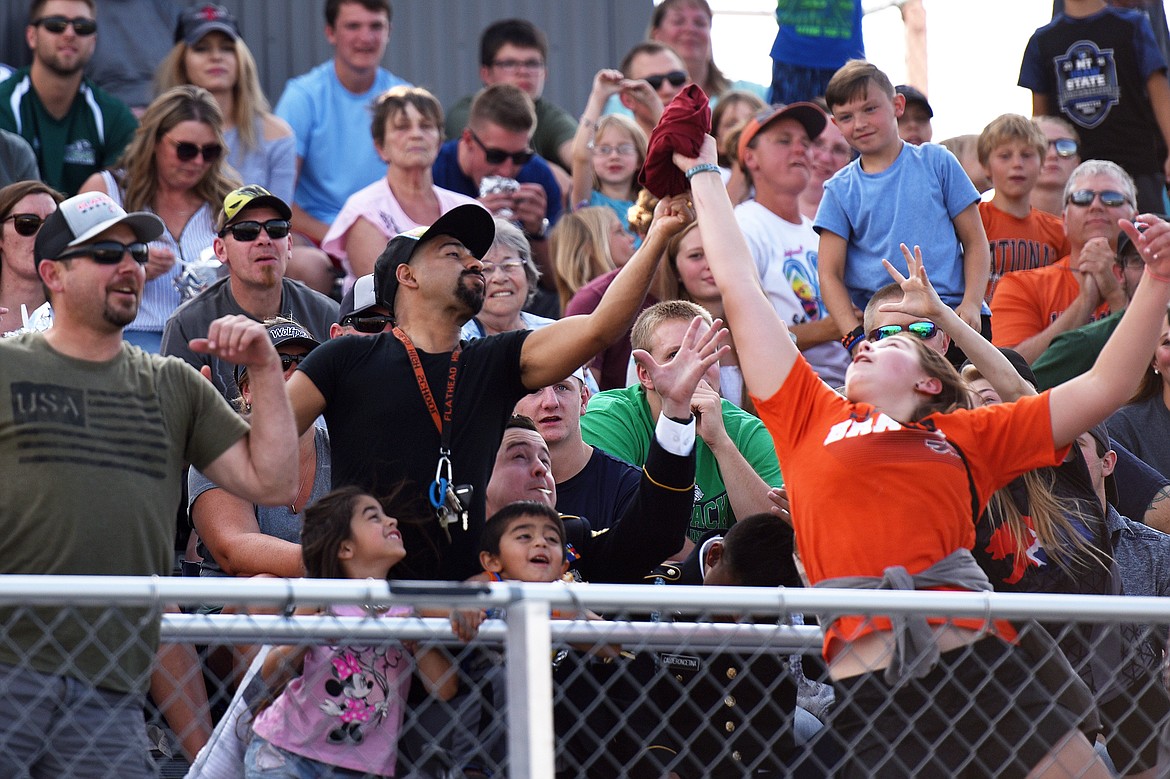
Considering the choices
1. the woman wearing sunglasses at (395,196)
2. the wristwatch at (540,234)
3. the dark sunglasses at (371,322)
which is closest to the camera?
the dark sunglasses at (371,322)

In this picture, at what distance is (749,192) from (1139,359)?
16.1ft

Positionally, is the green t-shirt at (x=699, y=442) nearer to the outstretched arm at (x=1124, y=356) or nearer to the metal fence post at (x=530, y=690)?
the outstretched arm at (x=1124, y=356)

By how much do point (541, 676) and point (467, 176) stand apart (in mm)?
5990

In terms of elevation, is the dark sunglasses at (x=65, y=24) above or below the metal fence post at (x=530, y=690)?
above

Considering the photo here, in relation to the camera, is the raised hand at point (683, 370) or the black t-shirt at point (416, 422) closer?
the black t-shirt at point (416, 422)

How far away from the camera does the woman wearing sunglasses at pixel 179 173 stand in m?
7.16

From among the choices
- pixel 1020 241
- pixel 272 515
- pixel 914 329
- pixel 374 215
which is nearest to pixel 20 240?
pixel 374 215

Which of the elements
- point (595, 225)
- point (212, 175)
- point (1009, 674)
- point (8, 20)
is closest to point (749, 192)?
point (595, 225)

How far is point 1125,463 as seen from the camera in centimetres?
612

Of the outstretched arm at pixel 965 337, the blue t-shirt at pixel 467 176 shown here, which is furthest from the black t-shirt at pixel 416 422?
the blue t-shirt at pixel 467 176

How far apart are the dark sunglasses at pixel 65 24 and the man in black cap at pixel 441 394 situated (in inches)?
180

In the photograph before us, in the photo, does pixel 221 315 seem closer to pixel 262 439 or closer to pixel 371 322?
pixel 371 322

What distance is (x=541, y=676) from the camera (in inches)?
121

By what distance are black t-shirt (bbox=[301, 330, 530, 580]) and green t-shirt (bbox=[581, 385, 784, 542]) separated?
1.21 m
